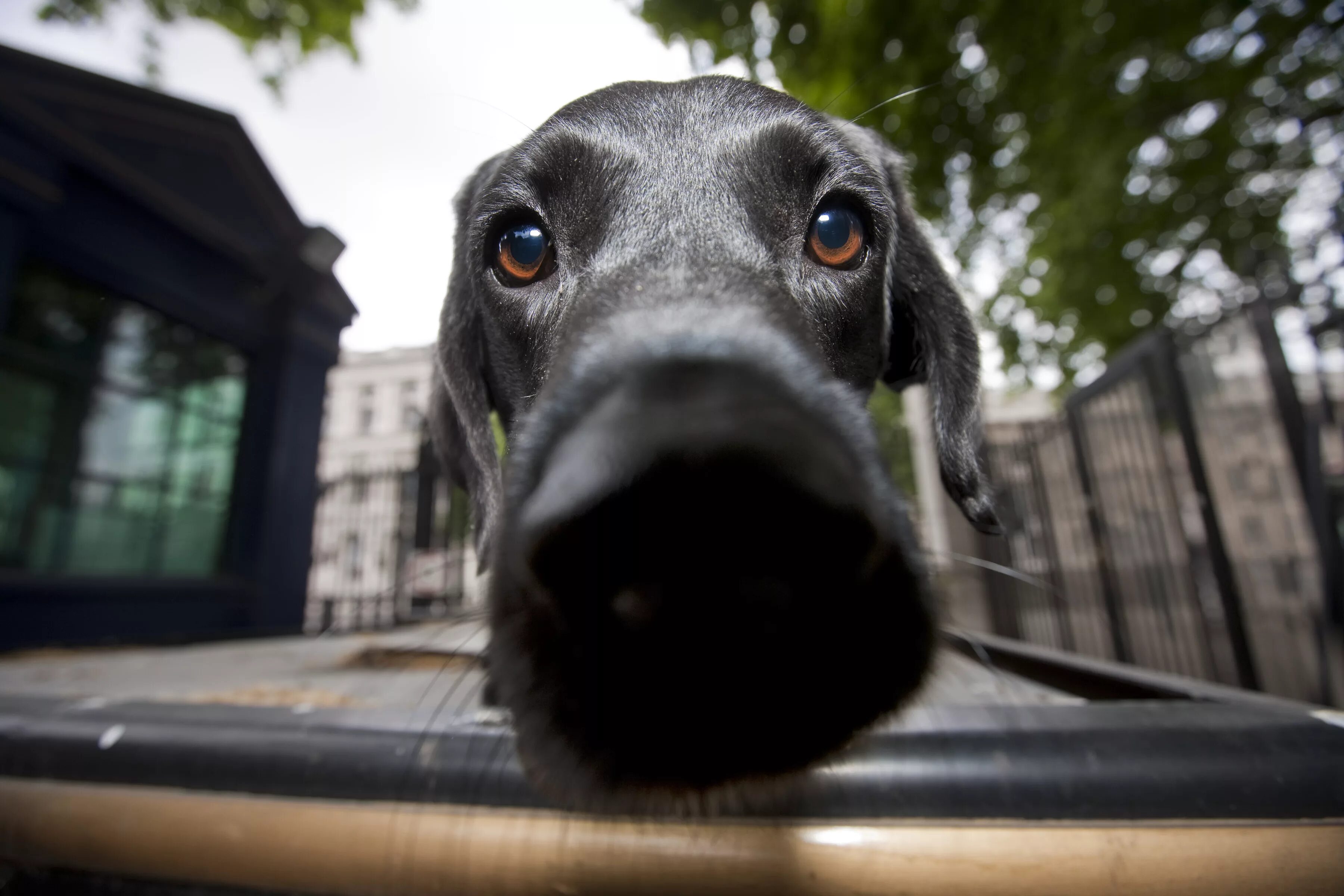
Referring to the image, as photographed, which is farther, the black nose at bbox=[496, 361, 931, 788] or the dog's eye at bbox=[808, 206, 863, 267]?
the dog's eye at bbox=[808, 206, 863, 267]

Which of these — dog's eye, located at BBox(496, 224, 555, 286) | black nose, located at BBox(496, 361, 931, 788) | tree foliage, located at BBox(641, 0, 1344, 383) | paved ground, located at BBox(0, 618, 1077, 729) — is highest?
tree foliage, located at BBox(641, 0, 1344, 383)

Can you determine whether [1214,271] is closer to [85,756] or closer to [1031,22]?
[1031,22]

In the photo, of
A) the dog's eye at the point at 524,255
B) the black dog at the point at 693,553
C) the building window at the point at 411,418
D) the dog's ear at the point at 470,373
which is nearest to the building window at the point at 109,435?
the building window at the point at 411,418

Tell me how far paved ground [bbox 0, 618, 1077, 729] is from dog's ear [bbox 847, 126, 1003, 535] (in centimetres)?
51

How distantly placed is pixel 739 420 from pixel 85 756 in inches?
93.4

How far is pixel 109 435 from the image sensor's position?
7281 mm

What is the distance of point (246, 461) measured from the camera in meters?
8.84

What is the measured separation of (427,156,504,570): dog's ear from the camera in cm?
193

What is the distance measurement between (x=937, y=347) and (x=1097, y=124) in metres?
7.63

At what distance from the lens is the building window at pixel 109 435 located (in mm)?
6473

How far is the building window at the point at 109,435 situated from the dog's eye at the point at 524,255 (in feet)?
24.6

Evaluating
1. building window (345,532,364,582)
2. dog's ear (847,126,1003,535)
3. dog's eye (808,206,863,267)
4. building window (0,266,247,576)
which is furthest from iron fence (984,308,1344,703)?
building window (345,532,364,582)

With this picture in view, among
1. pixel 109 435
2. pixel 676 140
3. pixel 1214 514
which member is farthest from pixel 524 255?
pixel 109 435

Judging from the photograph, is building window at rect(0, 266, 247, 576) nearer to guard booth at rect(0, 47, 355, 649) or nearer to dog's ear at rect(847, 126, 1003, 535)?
guard booth at rect(0, 47, 355, 649)
